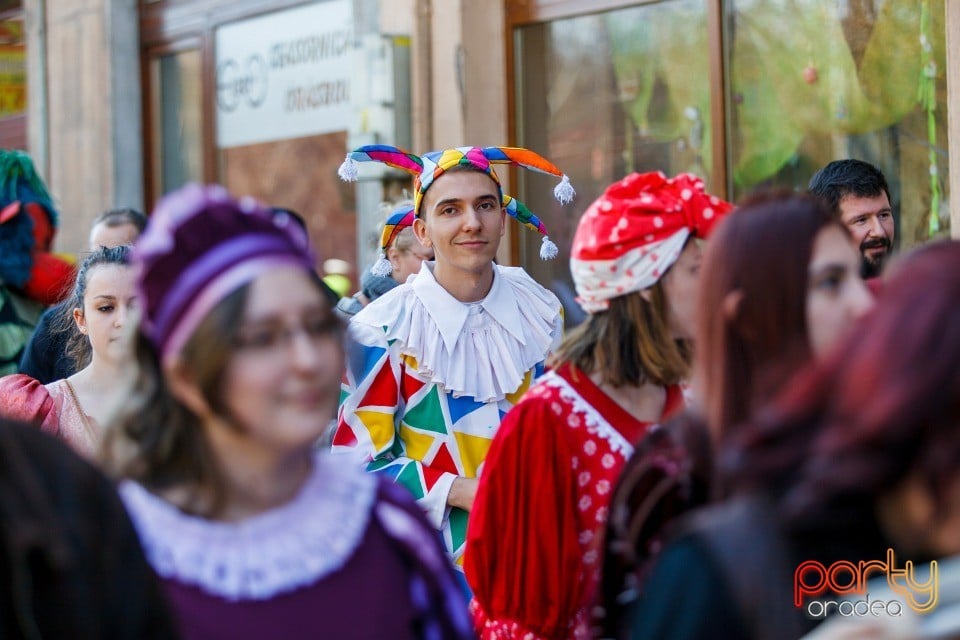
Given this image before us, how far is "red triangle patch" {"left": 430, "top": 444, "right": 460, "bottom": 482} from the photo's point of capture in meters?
4.67

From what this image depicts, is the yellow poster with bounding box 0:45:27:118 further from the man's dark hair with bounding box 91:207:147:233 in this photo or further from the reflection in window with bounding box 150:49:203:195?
the man's dark hair with bounding box 91:207:147:233

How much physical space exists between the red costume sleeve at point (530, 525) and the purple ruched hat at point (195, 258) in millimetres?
1135

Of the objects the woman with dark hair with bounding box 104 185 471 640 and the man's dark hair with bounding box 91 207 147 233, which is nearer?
the woman with dark hair with bounding box 104 185 471 640

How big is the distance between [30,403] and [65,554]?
9.09ft

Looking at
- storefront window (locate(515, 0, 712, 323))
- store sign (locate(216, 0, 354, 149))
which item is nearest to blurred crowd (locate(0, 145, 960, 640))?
storefront window (locate(515, 0, 712, 323))

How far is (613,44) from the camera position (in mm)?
8109

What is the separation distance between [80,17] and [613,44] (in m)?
5.12

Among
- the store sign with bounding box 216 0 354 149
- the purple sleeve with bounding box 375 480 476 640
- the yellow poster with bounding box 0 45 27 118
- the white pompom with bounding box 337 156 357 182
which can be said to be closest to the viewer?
the purple sleeve with bounding box 375 480 476 640

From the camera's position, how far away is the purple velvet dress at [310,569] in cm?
226

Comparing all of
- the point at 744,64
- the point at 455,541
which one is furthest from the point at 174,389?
the point at 744,64

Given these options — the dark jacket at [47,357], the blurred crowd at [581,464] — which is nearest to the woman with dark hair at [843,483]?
the blurred crowd at [581,464]

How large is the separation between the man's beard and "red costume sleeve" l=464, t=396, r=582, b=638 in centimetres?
218

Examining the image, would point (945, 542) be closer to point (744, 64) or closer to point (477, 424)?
point (477, 424)

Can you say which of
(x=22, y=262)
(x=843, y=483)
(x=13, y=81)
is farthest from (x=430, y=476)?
(x=13, y=81)
